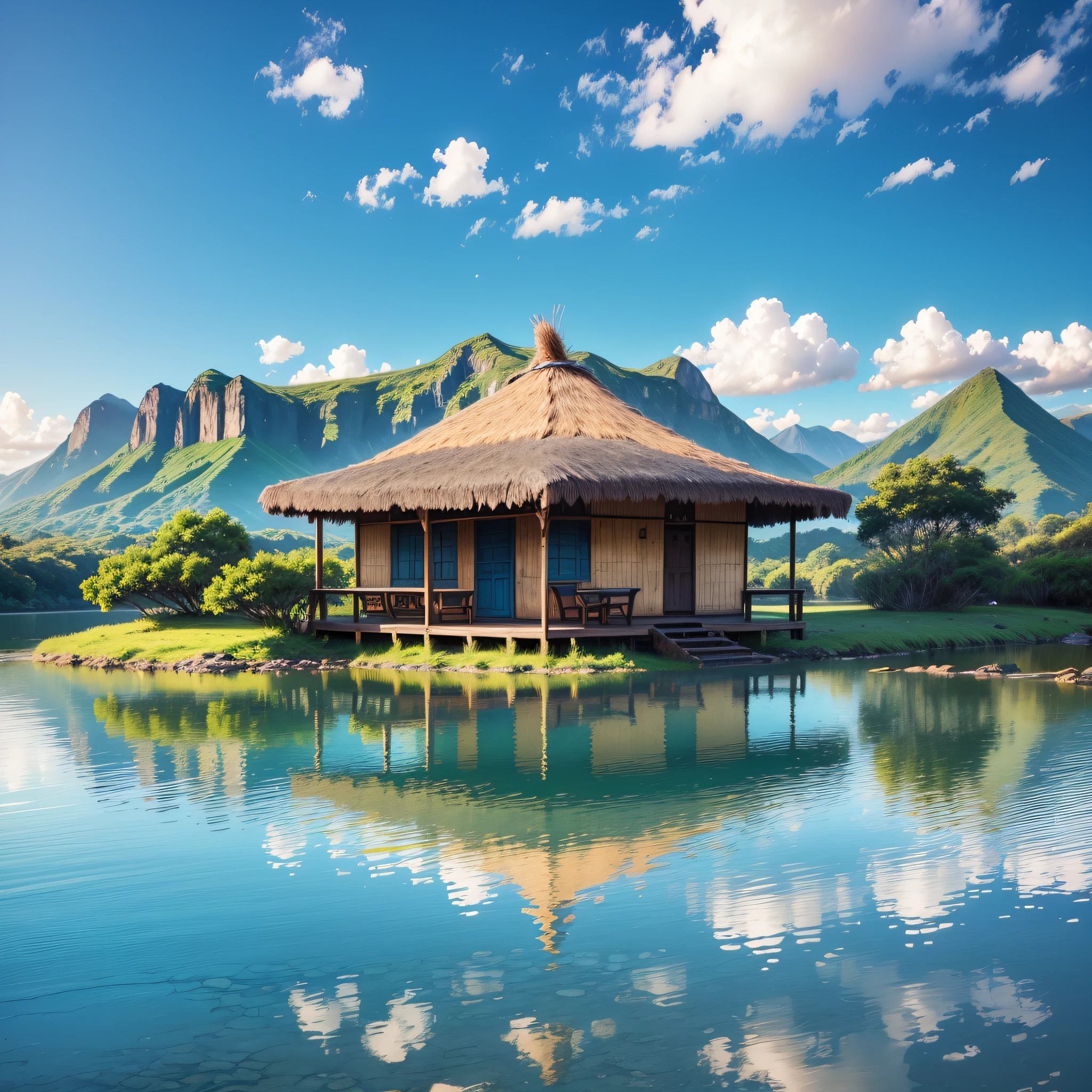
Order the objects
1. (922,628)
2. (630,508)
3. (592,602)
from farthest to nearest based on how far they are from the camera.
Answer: (922,628) → (630,508) → (592,602)

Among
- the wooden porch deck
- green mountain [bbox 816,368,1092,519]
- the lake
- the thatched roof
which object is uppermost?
green mountain [bbox 816,368,1092,519]

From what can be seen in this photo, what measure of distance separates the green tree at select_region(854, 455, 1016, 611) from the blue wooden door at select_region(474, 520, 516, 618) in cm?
1318

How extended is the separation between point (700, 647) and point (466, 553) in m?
5.00

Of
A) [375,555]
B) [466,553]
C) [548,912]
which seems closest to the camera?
[548,912]

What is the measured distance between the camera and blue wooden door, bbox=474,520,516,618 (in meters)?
16.4

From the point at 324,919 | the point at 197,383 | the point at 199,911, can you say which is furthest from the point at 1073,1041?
the point at 197,383

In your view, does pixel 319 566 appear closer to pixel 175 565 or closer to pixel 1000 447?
pixel 175 565

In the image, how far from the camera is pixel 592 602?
15055 millimetres

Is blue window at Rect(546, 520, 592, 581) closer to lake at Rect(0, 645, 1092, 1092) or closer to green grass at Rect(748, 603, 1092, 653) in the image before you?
green grass at Rect(748, 603, 1092, 653)

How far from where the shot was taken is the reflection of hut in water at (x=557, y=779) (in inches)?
184

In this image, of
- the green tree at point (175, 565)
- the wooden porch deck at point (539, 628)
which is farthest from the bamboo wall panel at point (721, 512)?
the green tree at point (175, 565)

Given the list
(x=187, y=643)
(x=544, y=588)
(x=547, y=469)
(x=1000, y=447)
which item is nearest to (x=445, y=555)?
(x=544, y=588)

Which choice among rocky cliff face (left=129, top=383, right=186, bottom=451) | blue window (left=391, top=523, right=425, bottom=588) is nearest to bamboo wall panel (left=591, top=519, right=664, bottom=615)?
blue window (left=391, top=523, right=425, bottom=588)

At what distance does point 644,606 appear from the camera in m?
16.4
